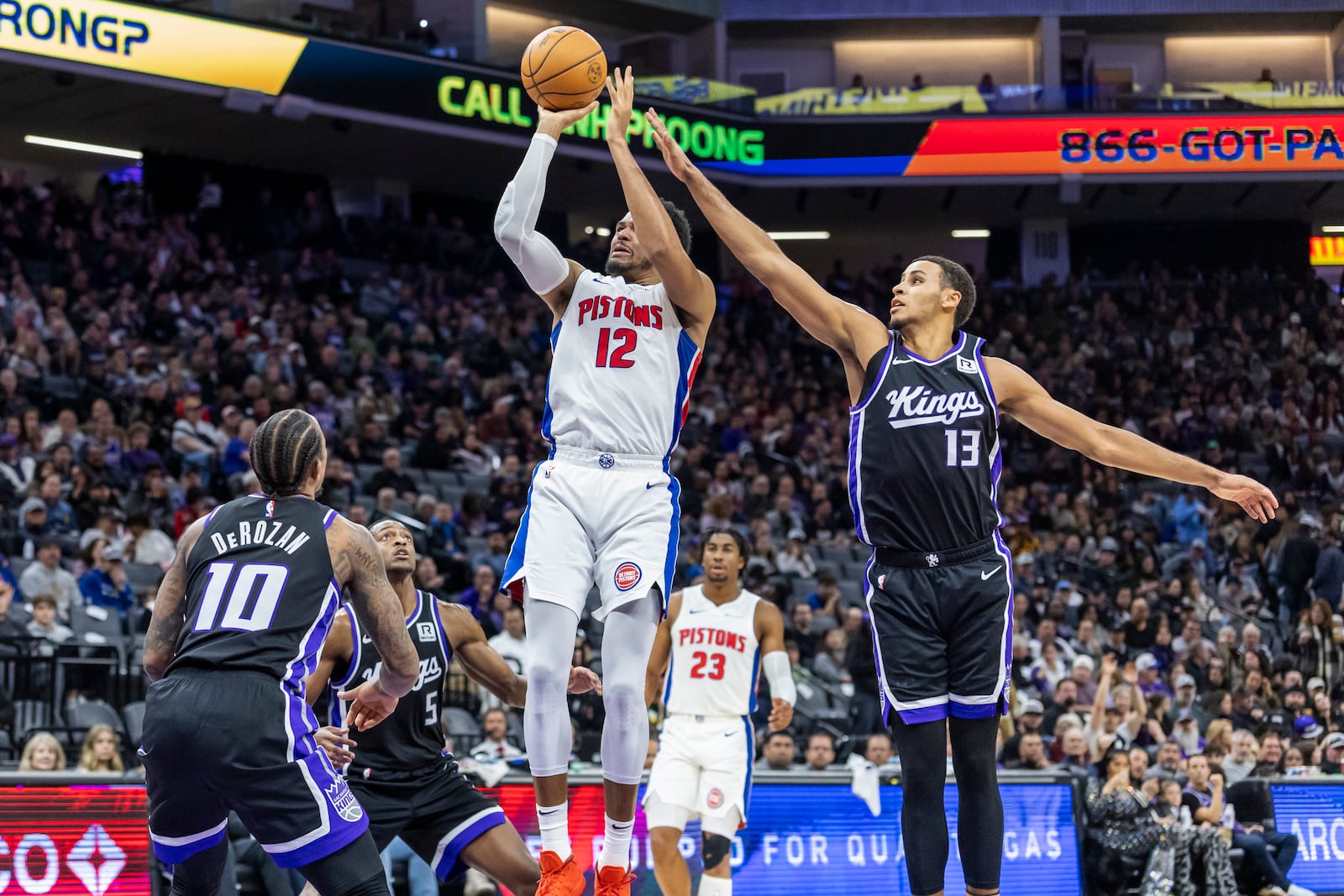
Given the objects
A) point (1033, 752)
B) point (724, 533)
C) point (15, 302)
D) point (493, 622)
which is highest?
point (15, 302)

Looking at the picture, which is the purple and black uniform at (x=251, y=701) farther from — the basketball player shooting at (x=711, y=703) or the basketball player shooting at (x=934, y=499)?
the basketball player shooting at (x=711, y=703)

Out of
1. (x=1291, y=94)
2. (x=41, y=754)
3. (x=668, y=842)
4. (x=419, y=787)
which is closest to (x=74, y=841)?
(x=41, y=754)

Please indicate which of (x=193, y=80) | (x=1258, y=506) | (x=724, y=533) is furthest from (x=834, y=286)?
(x=1258, y=506)

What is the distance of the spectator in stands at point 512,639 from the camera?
1323cm

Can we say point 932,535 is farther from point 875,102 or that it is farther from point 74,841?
point 875,102

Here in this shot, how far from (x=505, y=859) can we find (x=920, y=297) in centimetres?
337

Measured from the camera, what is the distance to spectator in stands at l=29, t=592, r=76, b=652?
479 inches

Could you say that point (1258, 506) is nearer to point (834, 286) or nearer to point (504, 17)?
point (834, 286)

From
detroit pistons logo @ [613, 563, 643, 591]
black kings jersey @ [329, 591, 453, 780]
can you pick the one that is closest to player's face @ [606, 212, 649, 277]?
detroit pistons logo @ [613, 563, 643, 591]

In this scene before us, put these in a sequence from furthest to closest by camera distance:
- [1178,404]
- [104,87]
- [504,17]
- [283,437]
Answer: [504,17], [1178,404], [104,87], [283,437]

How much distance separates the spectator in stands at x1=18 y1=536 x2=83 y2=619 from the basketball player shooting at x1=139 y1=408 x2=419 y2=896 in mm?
8113

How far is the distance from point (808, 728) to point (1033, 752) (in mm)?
2181

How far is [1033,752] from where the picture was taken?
12594mm

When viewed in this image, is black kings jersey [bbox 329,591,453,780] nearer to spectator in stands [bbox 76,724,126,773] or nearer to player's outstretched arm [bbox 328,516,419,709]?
player's outstretched arm [bbox 328,516,419,709]
